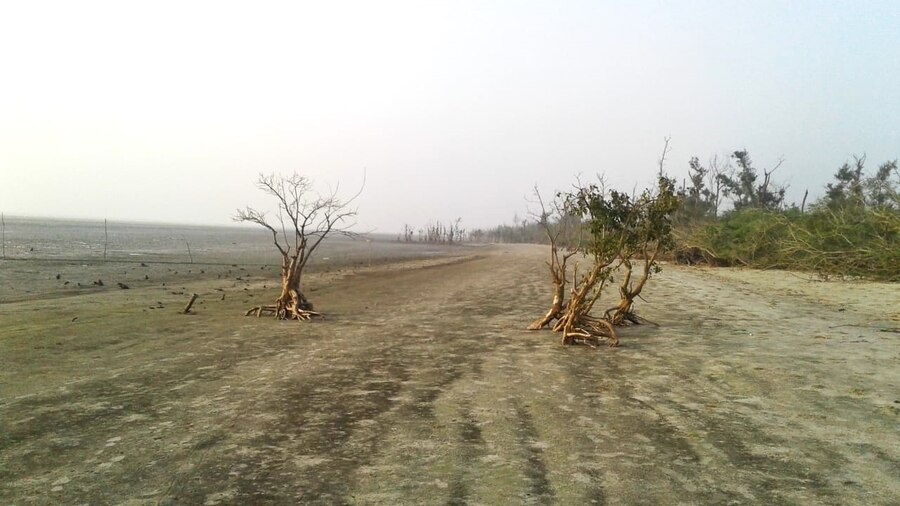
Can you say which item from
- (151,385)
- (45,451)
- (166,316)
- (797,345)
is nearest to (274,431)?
(45,451)

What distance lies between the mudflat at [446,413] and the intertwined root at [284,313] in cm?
88

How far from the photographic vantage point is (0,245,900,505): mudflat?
3523mm

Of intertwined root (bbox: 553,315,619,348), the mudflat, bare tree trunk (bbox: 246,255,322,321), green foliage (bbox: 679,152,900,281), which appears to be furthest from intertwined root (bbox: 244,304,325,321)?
green foliage (bbox: 679,152,900,281)

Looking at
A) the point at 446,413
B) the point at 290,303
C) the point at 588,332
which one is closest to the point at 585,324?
the point at 588,332

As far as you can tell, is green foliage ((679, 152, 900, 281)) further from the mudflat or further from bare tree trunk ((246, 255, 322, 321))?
bare tree trunk ((246, 255, 322, 321))

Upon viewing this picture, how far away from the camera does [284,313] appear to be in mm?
11531

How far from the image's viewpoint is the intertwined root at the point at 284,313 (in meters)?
11.4

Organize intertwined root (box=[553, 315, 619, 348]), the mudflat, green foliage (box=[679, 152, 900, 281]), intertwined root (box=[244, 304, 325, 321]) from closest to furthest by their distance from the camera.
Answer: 1. the mudflat
2. intertwined root (box=[553, 315, 619, 348])
3. intertwined root (box=[244, 304, 325, 321])
4. green foliage (box=[679, 152, 900, 281])

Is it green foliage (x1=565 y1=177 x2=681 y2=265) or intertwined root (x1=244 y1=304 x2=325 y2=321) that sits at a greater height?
green foliage (x1=565 y1=177 x2=681 y2=265)

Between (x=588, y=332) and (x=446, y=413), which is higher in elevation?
(x=588, y=332)

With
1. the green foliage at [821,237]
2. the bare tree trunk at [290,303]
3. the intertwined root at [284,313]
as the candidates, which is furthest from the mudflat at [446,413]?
the green foliage at [821,237]

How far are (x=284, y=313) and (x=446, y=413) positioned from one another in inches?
288

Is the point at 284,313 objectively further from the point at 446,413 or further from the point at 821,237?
the point at 821,237

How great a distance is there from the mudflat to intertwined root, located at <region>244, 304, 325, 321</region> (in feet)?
2.88
